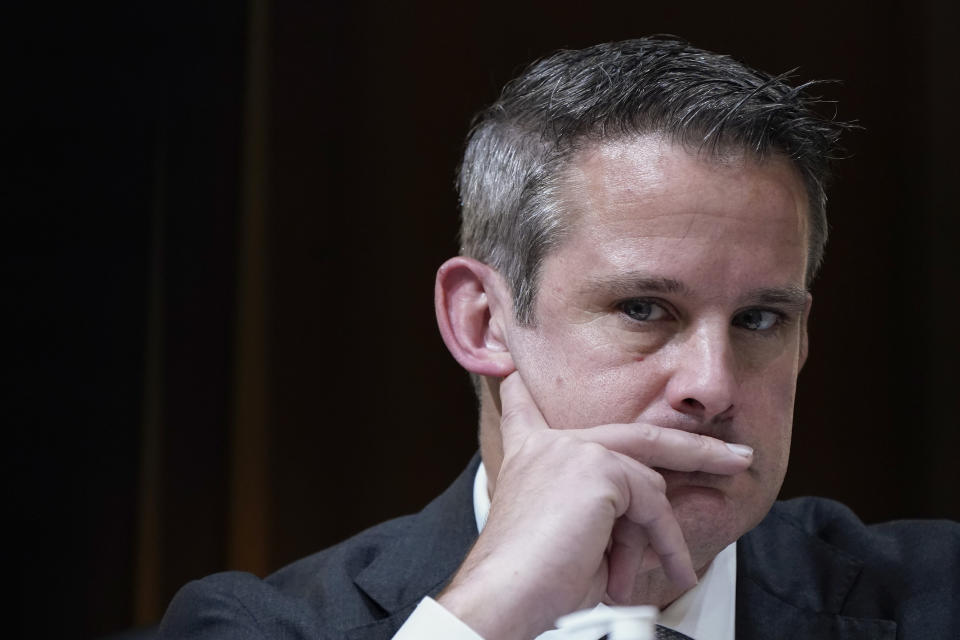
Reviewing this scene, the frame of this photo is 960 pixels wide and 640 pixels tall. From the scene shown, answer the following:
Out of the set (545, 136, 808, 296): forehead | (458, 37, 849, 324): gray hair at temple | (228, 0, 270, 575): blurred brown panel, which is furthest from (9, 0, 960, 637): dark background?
(545, 136, 808, 296): forehead

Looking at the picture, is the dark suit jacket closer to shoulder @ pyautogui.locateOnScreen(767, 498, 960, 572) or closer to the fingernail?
shoulder @ pyautogui.locateOnScreen(767, 498, 960, 572)

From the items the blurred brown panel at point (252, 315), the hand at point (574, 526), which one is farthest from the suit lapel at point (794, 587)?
the blurred brown panel at point (252, 315)

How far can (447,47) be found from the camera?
123 inches

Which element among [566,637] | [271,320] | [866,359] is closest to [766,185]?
[566,637]

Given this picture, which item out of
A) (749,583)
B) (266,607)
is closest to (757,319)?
(749,583)

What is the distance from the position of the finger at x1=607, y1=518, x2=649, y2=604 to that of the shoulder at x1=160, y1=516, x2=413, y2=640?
49 centimetres

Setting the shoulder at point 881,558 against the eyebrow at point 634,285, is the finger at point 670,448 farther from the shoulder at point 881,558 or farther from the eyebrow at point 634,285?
the shoulder at point 881,558

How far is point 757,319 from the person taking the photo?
1.59 metres

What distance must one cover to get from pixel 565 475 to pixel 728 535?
0.29m

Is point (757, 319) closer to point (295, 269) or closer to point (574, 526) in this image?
point (574, 526)

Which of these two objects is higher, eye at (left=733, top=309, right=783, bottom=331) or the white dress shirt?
eye at (left=733, top=309, right=783, bottom=331)

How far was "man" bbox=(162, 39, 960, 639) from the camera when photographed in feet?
4.73

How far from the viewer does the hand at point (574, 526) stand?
1.36 m

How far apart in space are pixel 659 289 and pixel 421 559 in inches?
26.7
